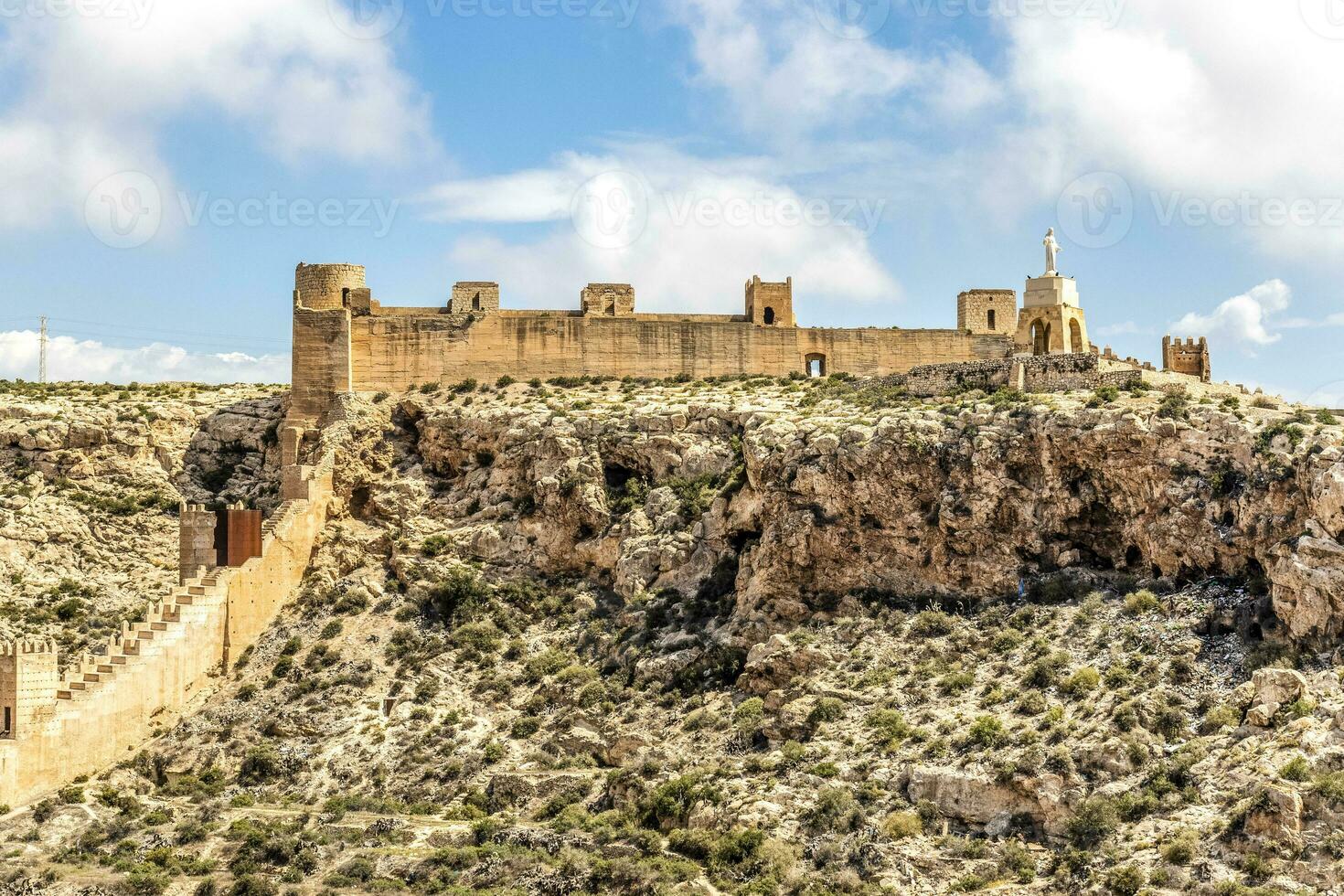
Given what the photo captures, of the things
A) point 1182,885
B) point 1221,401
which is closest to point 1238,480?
point 1221,401

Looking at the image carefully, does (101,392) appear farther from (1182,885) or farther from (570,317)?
(1182,885)

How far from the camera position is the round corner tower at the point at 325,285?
5853 cm

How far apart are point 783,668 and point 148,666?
16.4 meters

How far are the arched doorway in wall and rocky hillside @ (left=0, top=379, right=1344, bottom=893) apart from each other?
27.0ft

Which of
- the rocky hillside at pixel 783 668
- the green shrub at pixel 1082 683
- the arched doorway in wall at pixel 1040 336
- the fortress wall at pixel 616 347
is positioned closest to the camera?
the rocky hillside at pixel 783 668

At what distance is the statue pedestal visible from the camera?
5966 cm

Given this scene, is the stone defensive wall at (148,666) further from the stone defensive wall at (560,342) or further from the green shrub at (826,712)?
the green shrub at (826,712)

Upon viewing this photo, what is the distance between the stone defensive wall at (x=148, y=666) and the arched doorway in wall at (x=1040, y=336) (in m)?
22.9

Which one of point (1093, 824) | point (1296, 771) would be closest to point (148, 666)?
point (1093, 824)

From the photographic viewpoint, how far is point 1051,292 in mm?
59688

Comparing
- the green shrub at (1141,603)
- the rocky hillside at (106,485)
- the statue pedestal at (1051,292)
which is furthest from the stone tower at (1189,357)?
the rocky hillside at (106,485)

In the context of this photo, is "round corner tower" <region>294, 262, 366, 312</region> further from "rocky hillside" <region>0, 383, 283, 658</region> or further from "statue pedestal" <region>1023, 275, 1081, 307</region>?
"statue pedestal" <region>1023, 275, 1081, 307</region>

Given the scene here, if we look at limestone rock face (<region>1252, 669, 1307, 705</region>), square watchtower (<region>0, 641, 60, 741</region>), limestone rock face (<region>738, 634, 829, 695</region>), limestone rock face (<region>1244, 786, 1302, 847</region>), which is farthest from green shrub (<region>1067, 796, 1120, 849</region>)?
square watchtower (<region>0, 641, 60, 741</region>)

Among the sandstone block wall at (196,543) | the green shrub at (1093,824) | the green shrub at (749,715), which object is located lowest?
the green shrub at (1093,824)
